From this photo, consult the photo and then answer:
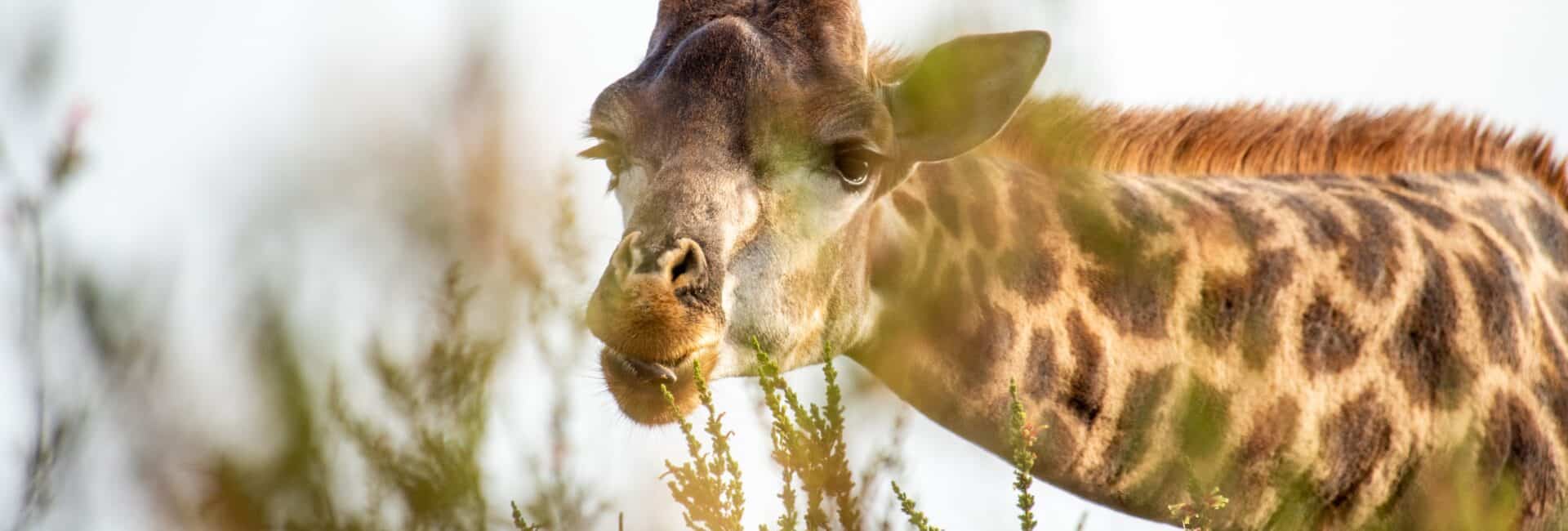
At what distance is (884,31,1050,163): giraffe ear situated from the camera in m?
4.52

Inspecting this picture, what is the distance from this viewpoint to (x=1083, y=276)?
5094 mm

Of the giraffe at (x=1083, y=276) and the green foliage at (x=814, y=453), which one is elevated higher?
the green foliage at (x=814, y=453)

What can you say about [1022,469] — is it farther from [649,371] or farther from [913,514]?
[649,371]

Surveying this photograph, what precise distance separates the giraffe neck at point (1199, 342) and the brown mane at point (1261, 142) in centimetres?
23

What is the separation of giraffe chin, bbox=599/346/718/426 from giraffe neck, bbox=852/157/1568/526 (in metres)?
1.04

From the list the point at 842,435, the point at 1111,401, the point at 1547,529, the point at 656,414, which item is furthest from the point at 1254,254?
the point at 842,435

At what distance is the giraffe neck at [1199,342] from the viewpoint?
4.89 m

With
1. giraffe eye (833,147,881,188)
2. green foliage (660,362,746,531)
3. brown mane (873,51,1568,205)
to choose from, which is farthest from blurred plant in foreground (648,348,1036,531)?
brown mane (873,51,1568,205)

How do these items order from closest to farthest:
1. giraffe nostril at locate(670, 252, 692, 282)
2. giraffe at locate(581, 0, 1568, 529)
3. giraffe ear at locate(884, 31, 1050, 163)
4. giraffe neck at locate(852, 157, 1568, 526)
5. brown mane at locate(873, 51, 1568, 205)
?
giraffe nostril at locate(670, 252, 692, 282) < giraffe at locate(581, 0, 1568, 529) < giraffe ear at locate(884, 31, 1050, 163) < giraffe neck at locate(852, 157, 1568, 526) < brown mane at locate(873, 51, 1568, 205)

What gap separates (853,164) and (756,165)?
1.02 ft

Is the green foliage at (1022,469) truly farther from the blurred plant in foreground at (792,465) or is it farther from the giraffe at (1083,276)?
the giraffe at (1083,276)

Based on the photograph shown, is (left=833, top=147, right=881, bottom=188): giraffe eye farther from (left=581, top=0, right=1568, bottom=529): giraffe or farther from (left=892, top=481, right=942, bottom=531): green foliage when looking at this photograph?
(left=892, top=481, right=942, bottom=531): green foliage

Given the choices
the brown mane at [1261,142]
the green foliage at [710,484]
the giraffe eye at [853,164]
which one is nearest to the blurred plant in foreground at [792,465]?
the green foliage at [710,484]

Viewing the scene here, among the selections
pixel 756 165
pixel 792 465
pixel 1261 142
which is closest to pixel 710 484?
pixel 792 465
